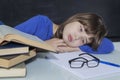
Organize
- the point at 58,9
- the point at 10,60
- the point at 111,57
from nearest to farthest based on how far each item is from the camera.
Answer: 1. the point at 10,60
2. the point at 111,57
3. the point at 58,9

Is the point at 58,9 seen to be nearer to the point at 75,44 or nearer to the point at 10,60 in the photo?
the point at 75,44

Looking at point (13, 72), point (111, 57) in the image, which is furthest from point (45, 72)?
point (111, 57)

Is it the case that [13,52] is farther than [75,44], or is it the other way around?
[75,44]

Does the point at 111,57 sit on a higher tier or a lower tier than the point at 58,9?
lower

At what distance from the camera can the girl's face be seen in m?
1.23

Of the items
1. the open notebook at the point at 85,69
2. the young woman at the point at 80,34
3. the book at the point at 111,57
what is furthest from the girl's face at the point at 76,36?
the open notebook at the point at 85,69

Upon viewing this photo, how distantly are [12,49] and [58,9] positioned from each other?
2.54 ft

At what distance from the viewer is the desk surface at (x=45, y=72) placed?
797 millimetres

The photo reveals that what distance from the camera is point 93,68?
90cm

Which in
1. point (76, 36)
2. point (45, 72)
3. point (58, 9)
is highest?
point (58, 9)

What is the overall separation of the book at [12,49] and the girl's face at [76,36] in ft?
1.61

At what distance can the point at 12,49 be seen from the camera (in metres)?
0.75

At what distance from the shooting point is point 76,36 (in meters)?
1.24

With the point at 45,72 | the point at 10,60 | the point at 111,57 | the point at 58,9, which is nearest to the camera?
the point at 10,60
